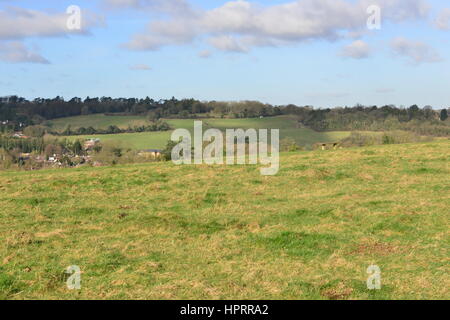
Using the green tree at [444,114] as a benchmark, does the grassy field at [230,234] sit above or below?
below

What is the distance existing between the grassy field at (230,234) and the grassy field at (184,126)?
61.9 metres

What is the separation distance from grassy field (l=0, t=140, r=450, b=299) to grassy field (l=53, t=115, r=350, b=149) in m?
61.9

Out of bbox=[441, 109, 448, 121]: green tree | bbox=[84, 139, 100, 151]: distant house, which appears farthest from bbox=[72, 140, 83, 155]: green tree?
bbox=[441, 109, 448, 121]: green tree

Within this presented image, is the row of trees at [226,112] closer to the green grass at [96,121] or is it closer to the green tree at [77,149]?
the green grass at [96,121]

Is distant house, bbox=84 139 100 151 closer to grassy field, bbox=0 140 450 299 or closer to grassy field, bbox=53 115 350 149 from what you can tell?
grassy field, bbox=53 115 350 149

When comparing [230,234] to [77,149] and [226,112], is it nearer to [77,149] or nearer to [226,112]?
[77,149]

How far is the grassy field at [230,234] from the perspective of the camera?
8.63m

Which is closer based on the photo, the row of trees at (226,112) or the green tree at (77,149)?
the green tree at (77,149)

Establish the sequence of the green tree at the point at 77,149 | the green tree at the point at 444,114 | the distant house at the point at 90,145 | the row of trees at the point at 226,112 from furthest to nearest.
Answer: the green tree at the point at 444,114, the row of trees at the point at 226,112, the distant house at the point at 90,145, the green tree at the point at 77,149

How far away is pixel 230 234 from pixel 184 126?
98.6m

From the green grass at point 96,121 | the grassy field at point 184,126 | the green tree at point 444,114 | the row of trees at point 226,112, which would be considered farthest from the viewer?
the green grass at point 96,121

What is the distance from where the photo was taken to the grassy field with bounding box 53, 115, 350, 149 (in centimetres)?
9056

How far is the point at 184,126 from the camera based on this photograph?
110188 millimetres

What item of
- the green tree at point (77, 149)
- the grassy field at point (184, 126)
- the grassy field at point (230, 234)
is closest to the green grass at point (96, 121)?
the grassy field at point (184, 126)
